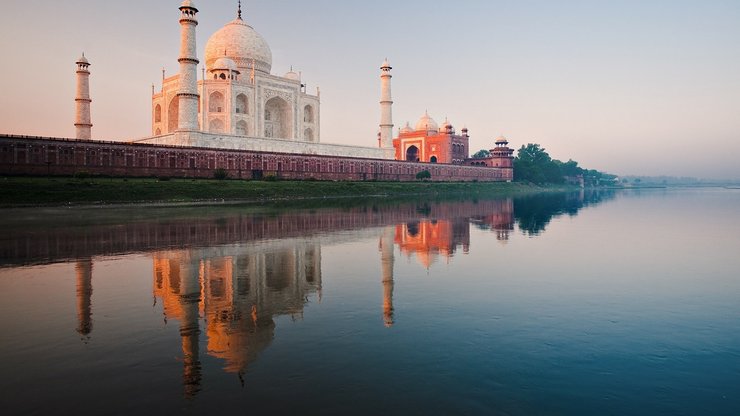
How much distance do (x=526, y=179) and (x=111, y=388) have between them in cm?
7862

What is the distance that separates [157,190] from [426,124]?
49.8 m

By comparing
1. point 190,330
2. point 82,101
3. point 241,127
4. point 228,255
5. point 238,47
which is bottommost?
point 190,330

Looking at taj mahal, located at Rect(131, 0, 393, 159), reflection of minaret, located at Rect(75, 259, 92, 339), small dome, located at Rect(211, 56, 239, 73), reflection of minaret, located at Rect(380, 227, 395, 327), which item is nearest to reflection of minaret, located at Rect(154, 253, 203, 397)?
reflection of minaret, located at Rect(75, 259, 92, 339)

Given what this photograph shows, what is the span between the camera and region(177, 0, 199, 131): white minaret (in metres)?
35.0

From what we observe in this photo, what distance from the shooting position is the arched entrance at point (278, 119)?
49312mm

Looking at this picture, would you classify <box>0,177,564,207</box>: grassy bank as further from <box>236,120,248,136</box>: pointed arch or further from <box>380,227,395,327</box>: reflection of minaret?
<box>380,227,395,327</box>: reflection of minaret

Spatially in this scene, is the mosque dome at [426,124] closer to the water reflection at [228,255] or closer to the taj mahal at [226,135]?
the taj mahal at [226,135]

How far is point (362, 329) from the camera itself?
5.66 meters

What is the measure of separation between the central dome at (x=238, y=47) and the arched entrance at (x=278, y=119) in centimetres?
351

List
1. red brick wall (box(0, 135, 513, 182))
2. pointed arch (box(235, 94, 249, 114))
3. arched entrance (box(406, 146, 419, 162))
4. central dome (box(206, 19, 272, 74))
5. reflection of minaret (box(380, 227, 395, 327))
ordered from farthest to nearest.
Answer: arched entrance (box(406, 146, 419, 162)) < central dome (box(206, 19, 272, 74)) < pointed arch (box(235, 94, 249, 114)) < red brick wall (box(0, 135, 513, 182)) < reflection of minaret (box(380, 227, 395, 327))

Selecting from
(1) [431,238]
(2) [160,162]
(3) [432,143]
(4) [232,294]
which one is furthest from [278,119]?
(4) [232,294]

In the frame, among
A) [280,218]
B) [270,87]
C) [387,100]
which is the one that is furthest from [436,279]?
[387,100]

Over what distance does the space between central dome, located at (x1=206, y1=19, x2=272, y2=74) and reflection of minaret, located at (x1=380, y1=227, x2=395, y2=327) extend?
37279 mm

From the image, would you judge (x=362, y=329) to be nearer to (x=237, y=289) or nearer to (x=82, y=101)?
(x=237, y=289)
